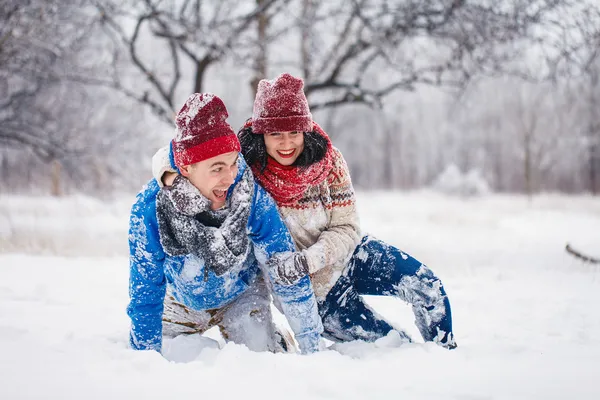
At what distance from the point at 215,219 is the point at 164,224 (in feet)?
0.76

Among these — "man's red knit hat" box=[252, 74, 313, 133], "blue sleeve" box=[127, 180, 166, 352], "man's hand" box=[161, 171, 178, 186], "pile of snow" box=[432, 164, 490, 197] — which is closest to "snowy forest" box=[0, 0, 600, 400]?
"blue sleeve" box=[127, 180, 166, 352]

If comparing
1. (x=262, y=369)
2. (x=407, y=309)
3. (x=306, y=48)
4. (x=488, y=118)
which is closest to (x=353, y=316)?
(x=262, y=369)

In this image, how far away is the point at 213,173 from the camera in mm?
2248

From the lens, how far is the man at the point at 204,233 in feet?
7.30

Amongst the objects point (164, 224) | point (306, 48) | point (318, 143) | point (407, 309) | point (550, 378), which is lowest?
point (407, 309)

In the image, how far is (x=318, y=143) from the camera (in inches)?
101

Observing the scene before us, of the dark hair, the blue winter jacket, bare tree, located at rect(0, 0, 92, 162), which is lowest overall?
the blue winter jacket

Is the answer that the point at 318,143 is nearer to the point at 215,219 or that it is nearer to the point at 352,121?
the point at 215,219

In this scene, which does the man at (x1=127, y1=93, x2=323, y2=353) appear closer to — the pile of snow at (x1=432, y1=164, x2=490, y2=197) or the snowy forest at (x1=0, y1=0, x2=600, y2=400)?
the snowy forest at (x1=0, y1=0, x2=600, y2=400)

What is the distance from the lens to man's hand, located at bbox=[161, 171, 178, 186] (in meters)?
2.28

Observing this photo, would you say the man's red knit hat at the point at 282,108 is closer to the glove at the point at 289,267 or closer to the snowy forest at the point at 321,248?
the snowy forest at the point at 321,248

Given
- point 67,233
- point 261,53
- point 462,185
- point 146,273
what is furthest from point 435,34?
point 462,185

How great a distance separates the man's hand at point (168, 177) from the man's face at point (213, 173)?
0.16 feet

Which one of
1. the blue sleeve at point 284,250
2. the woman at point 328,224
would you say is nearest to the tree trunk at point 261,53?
the woman at point 328,224
